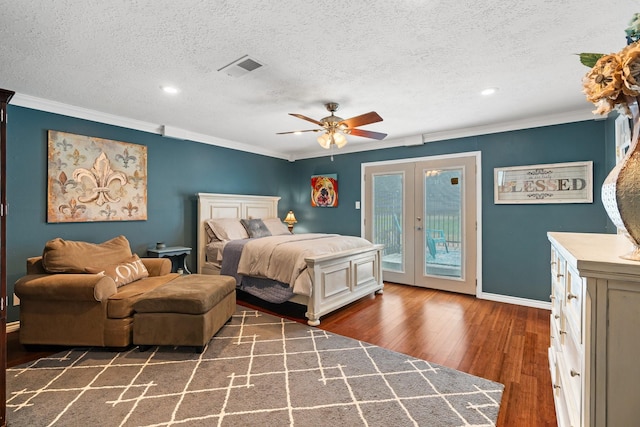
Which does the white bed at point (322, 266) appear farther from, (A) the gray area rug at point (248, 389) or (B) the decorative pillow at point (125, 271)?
(B) the decorative pillow at point (125, 271)

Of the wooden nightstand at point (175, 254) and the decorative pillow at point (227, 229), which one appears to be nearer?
the wooden nightstand at point (175, 254)

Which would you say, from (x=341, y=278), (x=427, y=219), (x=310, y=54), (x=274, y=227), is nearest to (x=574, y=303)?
(x=310, y=54)

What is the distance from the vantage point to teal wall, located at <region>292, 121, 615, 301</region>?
342 cm

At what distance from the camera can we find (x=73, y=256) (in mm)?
2613

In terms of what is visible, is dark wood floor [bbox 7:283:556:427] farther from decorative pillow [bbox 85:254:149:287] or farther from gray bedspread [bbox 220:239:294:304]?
decorative pillow [bbox 85:254:149:287]

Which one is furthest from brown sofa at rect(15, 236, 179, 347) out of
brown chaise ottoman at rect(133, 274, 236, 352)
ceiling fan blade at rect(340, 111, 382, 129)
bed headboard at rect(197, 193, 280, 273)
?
ceiling fan blade at rect(340, 111, 382, 129)

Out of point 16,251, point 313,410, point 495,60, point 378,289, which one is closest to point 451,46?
point 495,60

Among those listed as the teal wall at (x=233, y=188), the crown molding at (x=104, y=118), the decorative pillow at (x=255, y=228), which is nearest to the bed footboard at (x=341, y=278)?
the teal wall at (x=233, y=188)

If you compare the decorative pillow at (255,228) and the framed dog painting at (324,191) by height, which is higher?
the framed dog painting at (324,191)

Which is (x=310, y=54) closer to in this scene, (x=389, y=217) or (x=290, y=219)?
(x=389, y=217)

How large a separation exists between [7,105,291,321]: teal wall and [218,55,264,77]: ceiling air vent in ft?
7.43

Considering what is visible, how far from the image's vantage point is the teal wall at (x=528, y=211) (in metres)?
3.42

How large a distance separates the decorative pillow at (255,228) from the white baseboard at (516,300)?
3306 millimetres

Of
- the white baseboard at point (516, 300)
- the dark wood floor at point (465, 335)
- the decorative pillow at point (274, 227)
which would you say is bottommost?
the dark wood floor at point (465, 335)
